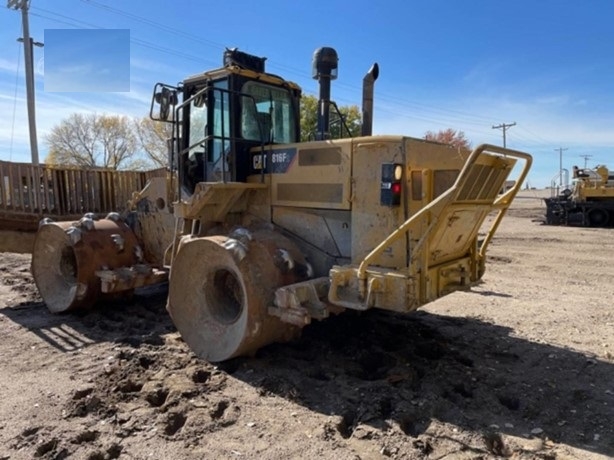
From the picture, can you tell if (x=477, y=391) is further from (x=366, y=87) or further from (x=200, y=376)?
(x=366, y=87)

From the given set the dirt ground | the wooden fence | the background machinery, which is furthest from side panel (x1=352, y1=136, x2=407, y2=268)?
the background machinery

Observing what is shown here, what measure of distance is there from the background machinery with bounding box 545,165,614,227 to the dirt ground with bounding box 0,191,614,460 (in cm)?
1801

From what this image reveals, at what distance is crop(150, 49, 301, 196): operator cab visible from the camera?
5.57m

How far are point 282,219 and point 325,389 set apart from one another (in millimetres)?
1947

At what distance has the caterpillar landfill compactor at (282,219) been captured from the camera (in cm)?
435

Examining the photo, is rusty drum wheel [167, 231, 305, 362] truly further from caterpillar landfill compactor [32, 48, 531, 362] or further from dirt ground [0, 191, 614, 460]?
dirt ground [0, 191, 614, 460]

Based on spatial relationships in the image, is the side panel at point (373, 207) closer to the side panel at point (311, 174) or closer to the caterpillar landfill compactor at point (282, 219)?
the caterpillar landfill compactor at point (282, 219)

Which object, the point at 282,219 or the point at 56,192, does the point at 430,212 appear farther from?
the point at 56,192

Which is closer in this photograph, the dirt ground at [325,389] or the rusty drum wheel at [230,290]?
the dirt ground at [325,389]

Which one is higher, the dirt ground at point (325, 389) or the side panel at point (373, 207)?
the side panel at point (373, 207)

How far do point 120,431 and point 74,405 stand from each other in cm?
64

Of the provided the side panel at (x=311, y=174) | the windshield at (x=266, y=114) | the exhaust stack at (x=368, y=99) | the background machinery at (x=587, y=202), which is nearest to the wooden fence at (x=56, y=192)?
the windshield at (x=266, y=114)

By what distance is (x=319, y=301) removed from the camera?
4.46 meters

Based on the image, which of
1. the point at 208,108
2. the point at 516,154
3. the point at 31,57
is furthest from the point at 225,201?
the point at 31,57
